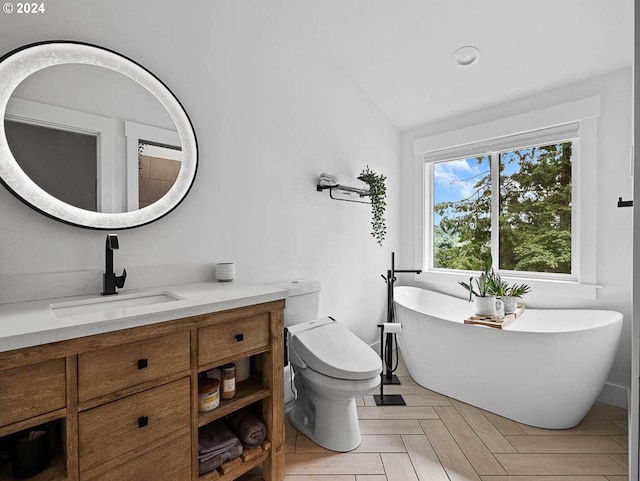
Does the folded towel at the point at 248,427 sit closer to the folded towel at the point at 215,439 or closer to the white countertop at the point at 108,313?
the folded towel at the point at 215,439

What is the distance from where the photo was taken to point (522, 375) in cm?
199

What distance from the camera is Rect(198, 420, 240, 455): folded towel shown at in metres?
1.39

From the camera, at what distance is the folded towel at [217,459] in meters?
1.35

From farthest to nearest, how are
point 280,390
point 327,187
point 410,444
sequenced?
point 327,187
point 410,444
point 280,390

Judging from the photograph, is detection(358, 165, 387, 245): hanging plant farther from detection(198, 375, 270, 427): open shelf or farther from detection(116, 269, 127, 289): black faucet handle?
detection(116, 269, 127, 289): black faucet handle

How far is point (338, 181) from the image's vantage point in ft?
8.18

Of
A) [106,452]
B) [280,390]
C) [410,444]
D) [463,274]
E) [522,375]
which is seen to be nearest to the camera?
[106,452]

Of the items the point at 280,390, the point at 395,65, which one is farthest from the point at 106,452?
the point at 395,65

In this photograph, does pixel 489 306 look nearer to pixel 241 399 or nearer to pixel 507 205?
pixel 507 205

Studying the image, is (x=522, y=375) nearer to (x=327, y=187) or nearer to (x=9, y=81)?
(x=327, y=187)

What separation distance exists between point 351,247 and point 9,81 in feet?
7.20

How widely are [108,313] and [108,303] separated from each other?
0.31m

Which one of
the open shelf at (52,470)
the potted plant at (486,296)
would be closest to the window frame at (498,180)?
the potted plant at (486,296)

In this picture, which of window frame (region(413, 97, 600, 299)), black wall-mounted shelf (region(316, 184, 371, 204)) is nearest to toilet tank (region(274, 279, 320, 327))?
black wall-mounted shelf (region(316, 184, 371, 204))
